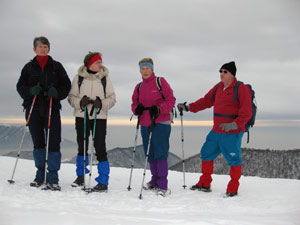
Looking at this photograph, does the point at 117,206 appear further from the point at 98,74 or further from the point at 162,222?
the point at 98,74

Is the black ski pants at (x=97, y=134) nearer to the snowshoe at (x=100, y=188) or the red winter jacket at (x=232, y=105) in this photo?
the snowshoe at (x=100, y=188)

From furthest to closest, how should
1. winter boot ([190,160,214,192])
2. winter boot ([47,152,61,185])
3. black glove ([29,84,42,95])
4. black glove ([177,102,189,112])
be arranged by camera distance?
black glove ([177,102,189,112]) → winter boot ([190,160,214,192]) → winter boot ([47,152,61,185]) → black glove ([29,84,42,95])

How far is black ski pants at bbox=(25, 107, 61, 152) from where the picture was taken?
5.61m

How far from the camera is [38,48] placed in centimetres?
553

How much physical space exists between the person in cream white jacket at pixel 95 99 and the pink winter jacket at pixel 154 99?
2.05ft

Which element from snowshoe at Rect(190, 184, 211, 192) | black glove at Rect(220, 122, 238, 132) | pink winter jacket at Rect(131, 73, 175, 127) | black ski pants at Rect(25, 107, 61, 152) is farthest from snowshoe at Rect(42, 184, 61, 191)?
black glove at Rect(220, 122, 238, 132)

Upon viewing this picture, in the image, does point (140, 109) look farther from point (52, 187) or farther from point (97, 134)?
point (52, 187)

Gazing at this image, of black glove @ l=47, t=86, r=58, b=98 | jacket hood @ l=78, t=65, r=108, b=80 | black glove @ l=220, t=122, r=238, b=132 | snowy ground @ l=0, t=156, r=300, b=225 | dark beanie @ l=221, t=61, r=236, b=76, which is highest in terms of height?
dark beanie @ l=221, t=61, r=236, b=76

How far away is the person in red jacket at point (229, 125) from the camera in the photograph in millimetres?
5547

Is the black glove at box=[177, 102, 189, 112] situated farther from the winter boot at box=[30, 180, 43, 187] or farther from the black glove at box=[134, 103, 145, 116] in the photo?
the winter boot at box=[30, 180, 43, 187]

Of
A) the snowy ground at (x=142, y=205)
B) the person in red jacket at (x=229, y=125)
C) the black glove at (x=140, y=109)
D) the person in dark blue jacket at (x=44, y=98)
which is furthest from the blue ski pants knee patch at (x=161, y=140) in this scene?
the person in dark blue jacket at (x=44, y=98)

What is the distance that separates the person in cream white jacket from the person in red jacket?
7.00 ft

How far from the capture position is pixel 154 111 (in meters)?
5.52

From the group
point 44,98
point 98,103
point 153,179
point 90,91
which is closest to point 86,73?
point 90,91
